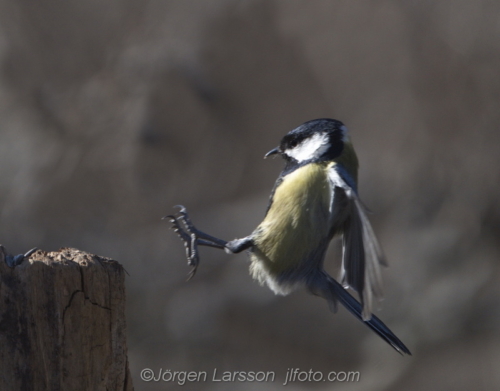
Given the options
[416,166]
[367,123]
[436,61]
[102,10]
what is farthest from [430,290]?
[102,10]

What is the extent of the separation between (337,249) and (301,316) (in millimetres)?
2870

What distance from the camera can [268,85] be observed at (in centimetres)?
555

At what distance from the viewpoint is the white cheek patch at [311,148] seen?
236 centimetres

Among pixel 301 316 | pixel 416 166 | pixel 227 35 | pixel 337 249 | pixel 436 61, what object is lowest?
pixel 337 249

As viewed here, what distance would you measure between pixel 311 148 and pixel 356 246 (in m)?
0.45

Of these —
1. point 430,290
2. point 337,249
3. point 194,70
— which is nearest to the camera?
point 337,249

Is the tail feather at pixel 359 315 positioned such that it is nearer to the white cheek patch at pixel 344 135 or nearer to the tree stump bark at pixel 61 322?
the white cheek patch at pixel 344 135

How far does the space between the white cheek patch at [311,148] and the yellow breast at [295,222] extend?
88mm

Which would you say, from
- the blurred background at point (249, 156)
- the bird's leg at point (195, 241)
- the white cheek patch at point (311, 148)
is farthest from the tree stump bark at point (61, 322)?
the blurred background at point (249, 156)

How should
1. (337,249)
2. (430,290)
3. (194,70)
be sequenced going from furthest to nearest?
1. (194,70)
2. (430,290)
3. (337,249)

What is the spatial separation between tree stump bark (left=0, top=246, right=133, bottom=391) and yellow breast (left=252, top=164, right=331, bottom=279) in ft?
3.18

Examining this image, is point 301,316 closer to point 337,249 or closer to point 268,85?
point 268,85

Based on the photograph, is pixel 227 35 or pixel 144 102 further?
pixel 227 35
